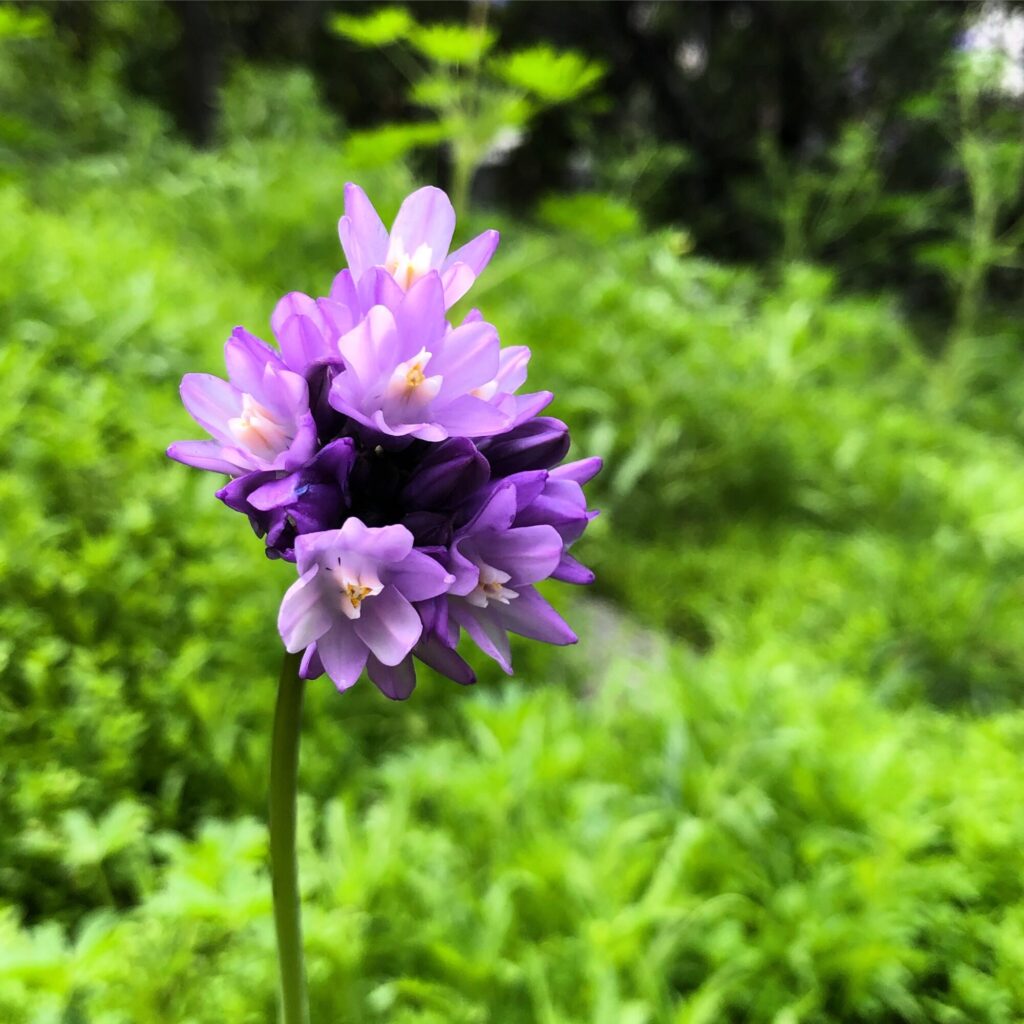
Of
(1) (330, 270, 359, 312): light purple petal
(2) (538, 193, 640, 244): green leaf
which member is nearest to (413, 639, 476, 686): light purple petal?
(1) (330, 270, 359, 312): light purple petal

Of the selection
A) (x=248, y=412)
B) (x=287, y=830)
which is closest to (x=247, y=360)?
(x=248, y=412)

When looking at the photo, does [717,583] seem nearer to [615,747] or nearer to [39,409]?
[615,747]

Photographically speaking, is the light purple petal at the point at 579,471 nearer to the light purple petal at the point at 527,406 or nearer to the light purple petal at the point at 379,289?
the light purple petal at the point at 527,406

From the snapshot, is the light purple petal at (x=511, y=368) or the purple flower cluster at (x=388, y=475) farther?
the light purple petal at (x=511, y=368)

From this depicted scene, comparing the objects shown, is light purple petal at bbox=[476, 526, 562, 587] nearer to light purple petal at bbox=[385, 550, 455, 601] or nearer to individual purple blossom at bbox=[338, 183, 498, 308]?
light purple petal at bbox=[385, 550, 455, 601]

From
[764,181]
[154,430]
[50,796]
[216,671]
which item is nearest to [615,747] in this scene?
[216,671]

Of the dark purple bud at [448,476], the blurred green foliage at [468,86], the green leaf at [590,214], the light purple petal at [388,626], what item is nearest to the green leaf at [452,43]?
the blurred green foliage at [468,86]

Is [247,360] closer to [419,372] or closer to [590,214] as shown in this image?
[419,372]
